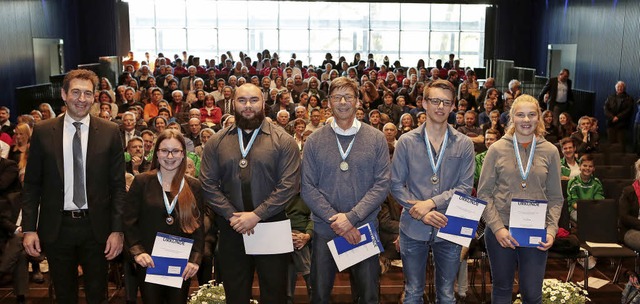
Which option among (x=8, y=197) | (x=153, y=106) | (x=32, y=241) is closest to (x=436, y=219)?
(x=32, y=241)

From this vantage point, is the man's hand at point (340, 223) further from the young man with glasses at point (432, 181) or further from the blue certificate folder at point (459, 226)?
the blue certificate folder at point (459, 226)

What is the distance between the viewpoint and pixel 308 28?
2147 cm

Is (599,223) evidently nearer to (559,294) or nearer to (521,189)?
(559,294)

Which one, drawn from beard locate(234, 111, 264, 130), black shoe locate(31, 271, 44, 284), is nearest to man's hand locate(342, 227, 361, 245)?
beard locate(234, 111, 264, 130)


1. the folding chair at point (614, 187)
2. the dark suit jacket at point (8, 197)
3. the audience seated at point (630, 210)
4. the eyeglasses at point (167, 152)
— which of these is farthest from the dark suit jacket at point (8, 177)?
the folding chair at point (614, 187)

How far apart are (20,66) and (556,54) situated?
13554 millimetres

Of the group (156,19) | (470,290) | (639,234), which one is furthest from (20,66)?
(639,234)

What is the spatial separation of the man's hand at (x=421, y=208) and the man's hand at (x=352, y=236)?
312 millimetres

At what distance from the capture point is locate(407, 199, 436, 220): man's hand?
11.4 ft

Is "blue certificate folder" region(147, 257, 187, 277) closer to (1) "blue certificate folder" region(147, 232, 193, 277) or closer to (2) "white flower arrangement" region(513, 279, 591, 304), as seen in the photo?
(1) "blue certificate folder" region(147, 232, 193, 277)

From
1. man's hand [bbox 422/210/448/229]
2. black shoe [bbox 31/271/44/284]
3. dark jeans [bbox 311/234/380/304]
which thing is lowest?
black shoe [bbox 31/271/44/284]

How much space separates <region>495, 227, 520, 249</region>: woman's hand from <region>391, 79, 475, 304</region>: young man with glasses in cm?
23

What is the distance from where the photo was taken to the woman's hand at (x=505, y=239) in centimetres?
359

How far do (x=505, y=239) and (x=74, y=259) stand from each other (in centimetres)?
233
